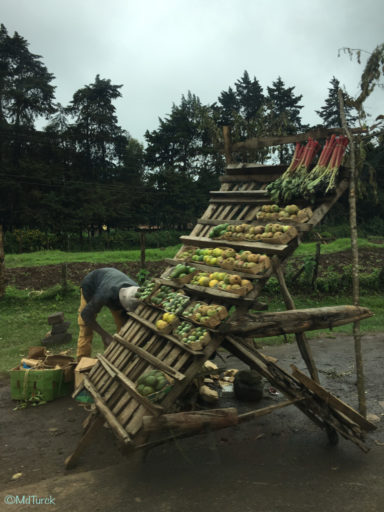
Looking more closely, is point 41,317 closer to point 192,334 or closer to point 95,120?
point 192,334

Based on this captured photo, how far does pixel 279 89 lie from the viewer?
145ft

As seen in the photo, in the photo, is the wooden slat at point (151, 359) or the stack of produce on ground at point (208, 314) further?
the stack of produce on ground at point (208, 314)

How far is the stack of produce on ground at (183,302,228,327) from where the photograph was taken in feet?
14.7

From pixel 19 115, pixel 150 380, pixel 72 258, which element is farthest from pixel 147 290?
pixel 19 115

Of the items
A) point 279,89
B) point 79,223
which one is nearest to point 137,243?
point 79,223

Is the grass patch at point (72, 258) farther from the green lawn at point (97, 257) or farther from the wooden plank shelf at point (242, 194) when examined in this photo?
the wooden plank shelf at point (242, 194)

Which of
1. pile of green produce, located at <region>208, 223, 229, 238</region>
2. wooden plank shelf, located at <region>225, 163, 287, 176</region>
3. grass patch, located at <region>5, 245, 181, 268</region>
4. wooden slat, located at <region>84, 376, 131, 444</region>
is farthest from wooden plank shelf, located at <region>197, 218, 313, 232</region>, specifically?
grass patch, located at <region>5, 245, 181, 268</region>

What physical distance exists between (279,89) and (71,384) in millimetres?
43726

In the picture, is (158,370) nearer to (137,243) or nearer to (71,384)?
(71,384)

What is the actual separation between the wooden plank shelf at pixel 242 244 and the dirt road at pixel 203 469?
229 centimetres

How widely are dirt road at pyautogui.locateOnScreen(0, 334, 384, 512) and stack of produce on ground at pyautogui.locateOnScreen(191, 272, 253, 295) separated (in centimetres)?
171

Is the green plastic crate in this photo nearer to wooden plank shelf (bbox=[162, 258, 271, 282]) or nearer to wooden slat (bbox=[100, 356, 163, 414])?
wooden slat (bbox=[100, 356, 163, 414])

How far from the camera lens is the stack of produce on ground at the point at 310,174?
517 centimetres

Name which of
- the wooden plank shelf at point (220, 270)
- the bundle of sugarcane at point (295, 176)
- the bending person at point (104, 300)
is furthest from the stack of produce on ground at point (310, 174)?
the bending person at point (104, 300)
